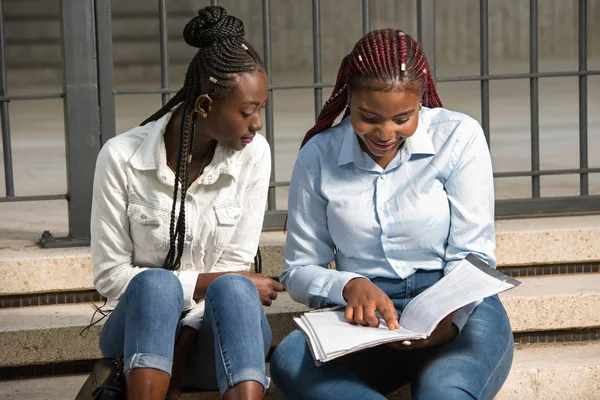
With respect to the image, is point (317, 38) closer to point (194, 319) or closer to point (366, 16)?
point (366, 16)

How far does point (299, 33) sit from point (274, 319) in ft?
44.0

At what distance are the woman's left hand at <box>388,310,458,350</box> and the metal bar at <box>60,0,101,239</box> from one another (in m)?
1.85

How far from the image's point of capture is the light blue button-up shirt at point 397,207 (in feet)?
9.46

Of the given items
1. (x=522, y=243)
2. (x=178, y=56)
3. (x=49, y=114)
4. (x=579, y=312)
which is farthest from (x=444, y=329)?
(x=178, y=56)

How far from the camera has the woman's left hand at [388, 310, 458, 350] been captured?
266 cm

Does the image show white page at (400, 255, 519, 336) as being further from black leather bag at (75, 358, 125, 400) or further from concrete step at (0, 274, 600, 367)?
concrete step at (0, 274, 600, 367)

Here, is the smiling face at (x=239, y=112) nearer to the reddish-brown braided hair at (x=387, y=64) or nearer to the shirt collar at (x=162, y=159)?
the shirt collar at (x=162, y=159)

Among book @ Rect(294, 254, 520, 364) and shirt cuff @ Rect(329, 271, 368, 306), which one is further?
shirt cuff @ Rect(329, 271, 368, 306)

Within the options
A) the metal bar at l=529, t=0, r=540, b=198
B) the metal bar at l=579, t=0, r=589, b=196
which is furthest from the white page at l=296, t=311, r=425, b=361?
the metal bar at l=579, t=0, r=589, b=196

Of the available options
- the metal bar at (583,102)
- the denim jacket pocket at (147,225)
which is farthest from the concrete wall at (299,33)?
the denim jacket pocket at (147,225)

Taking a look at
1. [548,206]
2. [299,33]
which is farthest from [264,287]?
[299,33]

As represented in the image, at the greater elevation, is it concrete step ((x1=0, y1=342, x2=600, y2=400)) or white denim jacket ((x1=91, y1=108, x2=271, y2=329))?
white denim jacket ((x1=91, y1=108, x2=271, y2=329))

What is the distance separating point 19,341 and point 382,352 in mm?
1343

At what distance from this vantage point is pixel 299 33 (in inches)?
655
